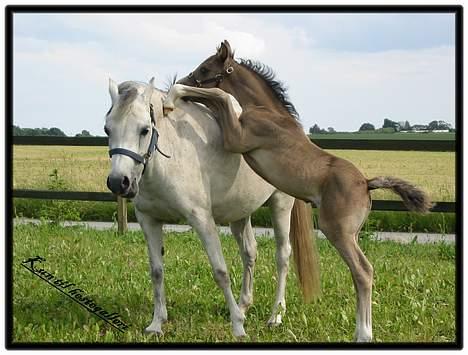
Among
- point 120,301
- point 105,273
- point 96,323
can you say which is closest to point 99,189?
point 105,273

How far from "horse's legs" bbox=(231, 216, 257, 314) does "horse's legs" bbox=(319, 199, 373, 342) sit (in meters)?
1.65

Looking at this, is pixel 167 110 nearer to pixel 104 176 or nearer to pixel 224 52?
pixel 224 52

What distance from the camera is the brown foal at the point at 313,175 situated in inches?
169

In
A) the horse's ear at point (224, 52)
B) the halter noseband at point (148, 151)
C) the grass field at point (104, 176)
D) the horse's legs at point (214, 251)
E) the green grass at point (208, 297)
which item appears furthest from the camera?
the grass field at point (104, 176)

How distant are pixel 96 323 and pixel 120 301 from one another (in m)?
0.75

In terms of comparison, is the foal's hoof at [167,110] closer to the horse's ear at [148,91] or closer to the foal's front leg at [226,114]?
the foal's front leg at [226,114]

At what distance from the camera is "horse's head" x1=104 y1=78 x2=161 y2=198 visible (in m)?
4.17

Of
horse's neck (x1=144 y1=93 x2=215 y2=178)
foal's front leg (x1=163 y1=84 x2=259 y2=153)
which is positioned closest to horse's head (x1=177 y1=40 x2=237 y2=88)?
horse's neck (x1=144 y1=93 x2=215 y2=178)

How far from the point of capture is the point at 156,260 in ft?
17.0

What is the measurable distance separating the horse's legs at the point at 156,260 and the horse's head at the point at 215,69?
135 centimetres

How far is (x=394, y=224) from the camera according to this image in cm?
998

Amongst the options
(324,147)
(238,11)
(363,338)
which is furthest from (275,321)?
(324,147)

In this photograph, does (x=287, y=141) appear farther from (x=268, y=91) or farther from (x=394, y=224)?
(x=394, y=224)

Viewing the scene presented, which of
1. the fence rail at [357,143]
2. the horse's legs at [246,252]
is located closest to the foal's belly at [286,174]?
the horse's legs at [246,252]
